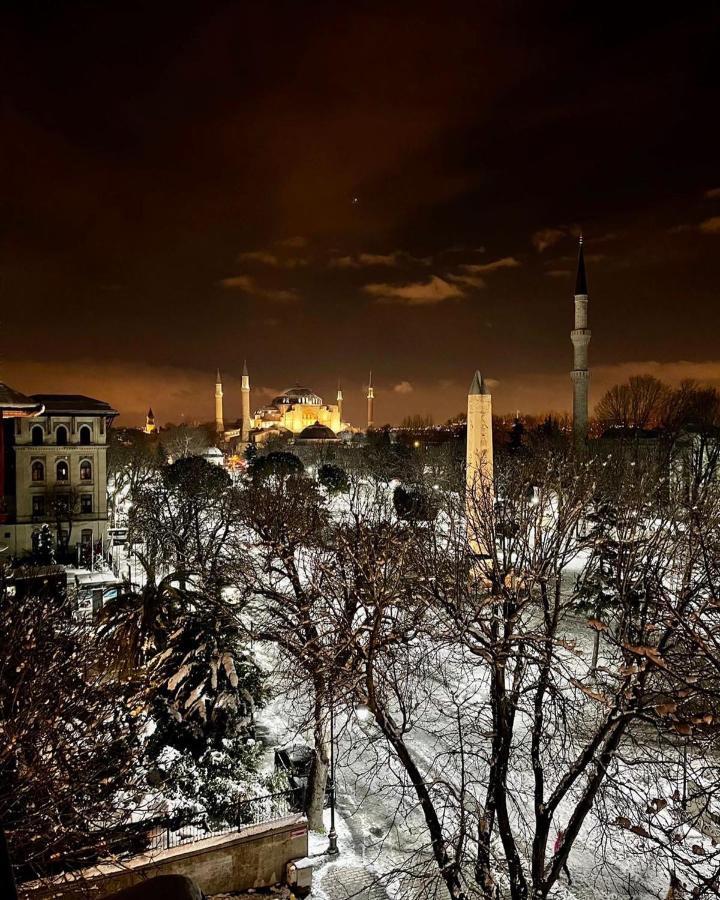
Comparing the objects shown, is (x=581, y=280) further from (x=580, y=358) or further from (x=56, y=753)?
(x=56, y=753)

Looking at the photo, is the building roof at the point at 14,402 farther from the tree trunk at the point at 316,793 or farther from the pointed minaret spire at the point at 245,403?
the pointed minaret spire at the point at 245,403

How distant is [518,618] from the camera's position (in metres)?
10.1

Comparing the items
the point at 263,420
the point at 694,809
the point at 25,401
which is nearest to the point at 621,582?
the point at 694,809

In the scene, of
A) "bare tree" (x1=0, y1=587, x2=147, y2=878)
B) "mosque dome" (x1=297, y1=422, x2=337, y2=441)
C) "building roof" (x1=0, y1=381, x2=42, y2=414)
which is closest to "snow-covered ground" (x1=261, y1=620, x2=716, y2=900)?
"bare tree" (x1=0, y1=587, x2=147, y2=878)

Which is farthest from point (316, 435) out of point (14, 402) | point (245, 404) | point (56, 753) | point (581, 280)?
point (14, 402)

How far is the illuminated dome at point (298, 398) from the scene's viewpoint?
5861 inches

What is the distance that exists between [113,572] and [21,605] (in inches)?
692

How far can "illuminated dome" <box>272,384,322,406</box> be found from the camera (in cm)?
14888

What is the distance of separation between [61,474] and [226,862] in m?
27.9

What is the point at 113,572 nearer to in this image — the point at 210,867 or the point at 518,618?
the point at 210,867

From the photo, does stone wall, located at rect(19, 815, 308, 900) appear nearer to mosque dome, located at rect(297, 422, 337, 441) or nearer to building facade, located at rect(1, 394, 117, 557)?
building facade, located at rect(1, 394, 117, 557)

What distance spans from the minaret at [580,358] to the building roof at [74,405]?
34033 millimetres

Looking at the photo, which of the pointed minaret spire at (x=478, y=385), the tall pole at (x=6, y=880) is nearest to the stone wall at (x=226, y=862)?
the tall pole at (x=6, y=880)

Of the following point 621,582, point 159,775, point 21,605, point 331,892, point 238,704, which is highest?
point 621,582
